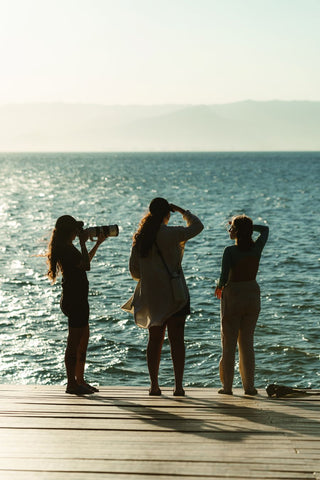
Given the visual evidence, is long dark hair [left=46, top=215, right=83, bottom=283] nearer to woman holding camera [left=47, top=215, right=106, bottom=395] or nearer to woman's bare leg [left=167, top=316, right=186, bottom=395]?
woman holding camera [left=47, top=215, right=106, bottom=395]

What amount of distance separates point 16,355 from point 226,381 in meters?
7.12

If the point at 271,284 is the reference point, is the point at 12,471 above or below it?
above

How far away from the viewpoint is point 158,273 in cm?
667

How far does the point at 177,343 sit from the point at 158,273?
70 cm

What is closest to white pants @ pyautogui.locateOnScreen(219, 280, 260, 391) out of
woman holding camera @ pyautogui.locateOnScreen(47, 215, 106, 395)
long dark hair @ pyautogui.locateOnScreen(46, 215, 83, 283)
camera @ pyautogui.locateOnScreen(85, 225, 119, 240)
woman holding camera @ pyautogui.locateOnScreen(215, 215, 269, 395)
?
woman holding camera @ pyautogui.locateOnScreen(215, 215, 269, 395)

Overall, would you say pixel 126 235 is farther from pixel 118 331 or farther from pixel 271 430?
pixel 271 430

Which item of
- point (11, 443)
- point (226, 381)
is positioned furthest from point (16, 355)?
point (11, 443)

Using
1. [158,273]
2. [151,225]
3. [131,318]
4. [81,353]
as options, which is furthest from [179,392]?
[131,318]

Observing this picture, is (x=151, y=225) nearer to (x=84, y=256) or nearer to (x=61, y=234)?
(x=84, y=256)

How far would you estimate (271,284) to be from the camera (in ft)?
65.0

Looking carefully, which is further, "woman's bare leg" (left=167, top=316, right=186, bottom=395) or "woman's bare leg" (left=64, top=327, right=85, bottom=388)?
"woman's bare leg" (left=64, top=327, right=85, bottom=388)

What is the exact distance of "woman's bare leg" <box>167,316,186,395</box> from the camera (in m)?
6.76

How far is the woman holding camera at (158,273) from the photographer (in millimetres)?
6590

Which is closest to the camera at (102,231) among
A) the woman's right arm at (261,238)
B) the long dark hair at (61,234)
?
the long dark hair at (61,234)
